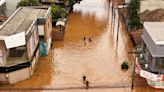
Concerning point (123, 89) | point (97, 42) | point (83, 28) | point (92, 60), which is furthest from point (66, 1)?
point (123, 89)

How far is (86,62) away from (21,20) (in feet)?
33.8

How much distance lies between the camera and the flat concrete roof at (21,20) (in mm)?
39781

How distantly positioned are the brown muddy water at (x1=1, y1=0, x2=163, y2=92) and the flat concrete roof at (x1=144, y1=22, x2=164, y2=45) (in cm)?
521

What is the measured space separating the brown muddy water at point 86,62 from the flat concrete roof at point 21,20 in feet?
17.5

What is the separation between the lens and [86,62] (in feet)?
143

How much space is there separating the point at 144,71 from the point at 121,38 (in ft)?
51.6

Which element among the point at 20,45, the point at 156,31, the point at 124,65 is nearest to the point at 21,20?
the point at 20,45

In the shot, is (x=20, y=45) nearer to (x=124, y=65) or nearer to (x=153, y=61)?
(x=124, y=65)

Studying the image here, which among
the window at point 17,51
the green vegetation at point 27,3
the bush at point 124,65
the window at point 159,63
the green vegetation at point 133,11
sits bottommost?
the bush at point 124,65

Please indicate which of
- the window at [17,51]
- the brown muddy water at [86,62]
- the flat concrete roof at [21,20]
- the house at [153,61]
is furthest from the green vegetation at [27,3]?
the house at [153,61]

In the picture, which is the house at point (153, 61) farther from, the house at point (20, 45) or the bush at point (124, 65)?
the house at point (20, 45)

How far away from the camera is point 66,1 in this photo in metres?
63.7

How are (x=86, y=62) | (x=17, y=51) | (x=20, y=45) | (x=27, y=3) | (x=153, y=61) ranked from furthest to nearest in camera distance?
1. (x=27, y=3)
2. (x=86, y=62)
3. (x=17, y=51)
4. (x=20, y=45)
5. (x=153, y=61)

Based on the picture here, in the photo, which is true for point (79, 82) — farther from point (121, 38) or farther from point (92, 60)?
point (121, 38)
